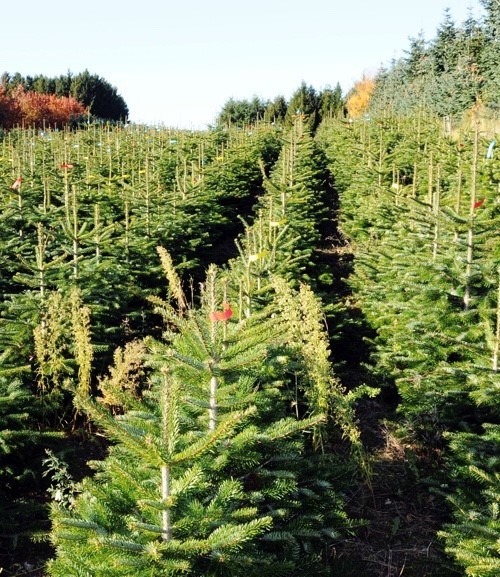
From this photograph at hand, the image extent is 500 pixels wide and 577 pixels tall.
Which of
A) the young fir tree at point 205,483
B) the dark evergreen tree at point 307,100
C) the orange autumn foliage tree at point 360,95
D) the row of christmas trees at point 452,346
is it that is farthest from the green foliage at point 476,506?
the orange autumn foliage tree at point 360,95

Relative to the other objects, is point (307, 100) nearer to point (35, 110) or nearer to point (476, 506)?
point (35, 110)

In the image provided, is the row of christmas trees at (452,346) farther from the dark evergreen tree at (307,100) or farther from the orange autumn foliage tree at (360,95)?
the orange autumn foliage tree at (360,95)

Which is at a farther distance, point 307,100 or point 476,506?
point 307,100

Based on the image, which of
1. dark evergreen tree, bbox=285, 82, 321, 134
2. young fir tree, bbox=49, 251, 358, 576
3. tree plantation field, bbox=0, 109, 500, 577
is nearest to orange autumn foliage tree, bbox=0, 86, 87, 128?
dark evergreen tree, bbox=285, 82, 321, 134

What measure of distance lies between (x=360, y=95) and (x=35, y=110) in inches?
1131

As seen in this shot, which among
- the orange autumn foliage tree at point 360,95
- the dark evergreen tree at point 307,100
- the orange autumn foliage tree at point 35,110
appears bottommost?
the orange autumn foliage tree at point 35,110

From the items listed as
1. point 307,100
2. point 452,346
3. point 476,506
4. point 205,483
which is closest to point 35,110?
point 307,100

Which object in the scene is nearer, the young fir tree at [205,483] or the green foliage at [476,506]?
the young fir tree at [205,483]

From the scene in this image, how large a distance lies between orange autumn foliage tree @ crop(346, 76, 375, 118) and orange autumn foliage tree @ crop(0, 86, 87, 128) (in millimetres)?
20579

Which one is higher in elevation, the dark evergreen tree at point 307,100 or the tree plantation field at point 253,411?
the dark evergreen tree at point 307,100

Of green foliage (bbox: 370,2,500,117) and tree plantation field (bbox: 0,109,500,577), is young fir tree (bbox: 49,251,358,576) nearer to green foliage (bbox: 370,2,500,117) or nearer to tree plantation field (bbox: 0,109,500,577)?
tree plantation field (bbox: 0,109,500,577)

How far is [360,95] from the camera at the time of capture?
1940 inches

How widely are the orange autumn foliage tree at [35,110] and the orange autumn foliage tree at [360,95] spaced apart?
67.5ft

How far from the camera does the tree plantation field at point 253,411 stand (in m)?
A: 2.44
